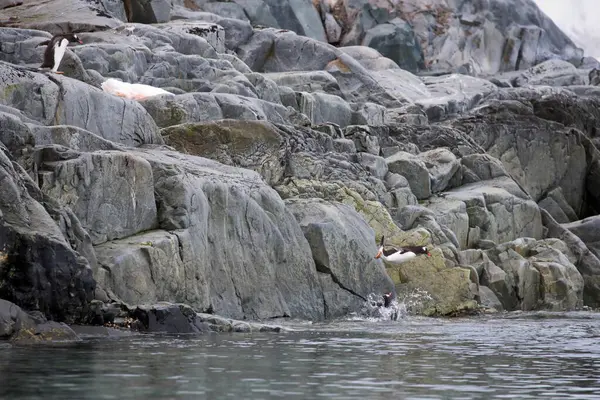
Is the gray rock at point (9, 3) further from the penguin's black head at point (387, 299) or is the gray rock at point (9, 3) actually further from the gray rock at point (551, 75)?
the gray rock at point (551, 75)

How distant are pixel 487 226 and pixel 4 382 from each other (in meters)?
24.8

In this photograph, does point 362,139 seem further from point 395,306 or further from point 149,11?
point 149,11

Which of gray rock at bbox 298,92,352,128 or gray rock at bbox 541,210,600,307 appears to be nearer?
gray rock at bbox 541,210,600,307

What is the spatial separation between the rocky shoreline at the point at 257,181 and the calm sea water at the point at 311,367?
201 centimetres

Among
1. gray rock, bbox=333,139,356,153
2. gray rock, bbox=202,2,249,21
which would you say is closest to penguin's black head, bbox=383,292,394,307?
gray rock, bbox=333,139,356,153

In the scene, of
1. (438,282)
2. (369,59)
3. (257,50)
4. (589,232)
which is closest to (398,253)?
(438,282)

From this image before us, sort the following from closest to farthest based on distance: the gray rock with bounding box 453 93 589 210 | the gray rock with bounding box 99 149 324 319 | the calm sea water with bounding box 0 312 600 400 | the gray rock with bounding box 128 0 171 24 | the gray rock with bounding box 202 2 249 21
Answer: the calm sea water with bounding box 0 312 600 400 → the gray rock with bounding box 99 149 324 319 → the gray rock with bounding box 453 93 589 210 → the gray rock with bounding box 128 0 171 24 → the gray rock with bounding box 202 2 249 21

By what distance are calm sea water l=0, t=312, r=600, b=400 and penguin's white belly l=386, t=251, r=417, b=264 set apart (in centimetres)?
671

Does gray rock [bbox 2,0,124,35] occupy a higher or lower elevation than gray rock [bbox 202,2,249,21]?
lower

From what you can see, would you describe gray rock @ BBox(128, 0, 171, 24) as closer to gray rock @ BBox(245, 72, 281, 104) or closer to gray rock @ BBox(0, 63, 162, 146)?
gray rock @ BBox(245, 72, 281, 104)

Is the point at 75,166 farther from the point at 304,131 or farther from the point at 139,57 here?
the point at 139,57

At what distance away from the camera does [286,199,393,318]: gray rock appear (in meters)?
24.0

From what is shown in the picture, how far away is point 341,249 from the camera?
79.8 feet

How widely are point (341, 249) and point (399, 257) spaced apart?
2129mm
